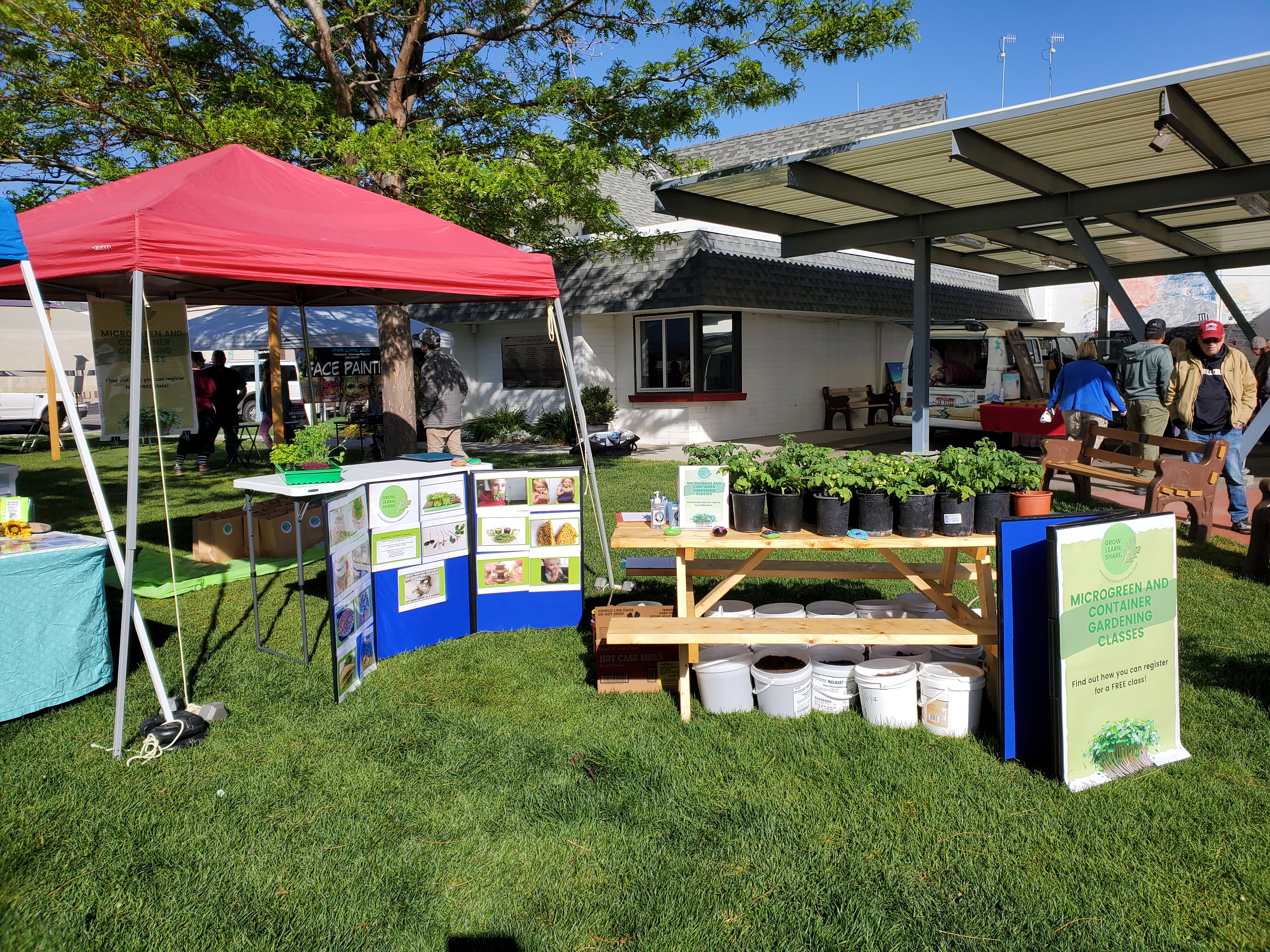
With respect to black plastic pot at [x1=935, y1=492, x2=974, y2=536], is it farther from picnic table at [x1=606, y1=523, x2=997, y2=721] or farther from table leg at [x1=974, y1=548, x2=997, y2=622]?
table leg at [x1=974, y1=548, x2=997, y2=622]

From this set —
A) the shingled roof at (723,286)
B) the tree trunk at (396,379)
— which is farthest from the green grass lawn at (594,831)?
the shingled roof at (723,286)

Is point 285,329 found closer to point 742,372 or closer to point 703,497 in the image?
point 742,372

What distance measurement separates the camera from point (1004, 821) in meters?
3.19

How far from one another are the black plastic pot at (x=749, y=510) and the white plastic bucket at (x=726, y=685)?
2.16 ft

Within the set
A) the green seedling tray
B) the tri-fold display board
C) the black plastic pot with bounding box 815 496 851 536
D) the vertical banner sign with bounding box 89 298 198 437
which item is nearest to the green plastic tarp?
Answer: the green seedling tray

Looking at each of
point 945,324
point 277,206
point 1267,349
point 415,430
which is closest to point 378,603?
point 277,206

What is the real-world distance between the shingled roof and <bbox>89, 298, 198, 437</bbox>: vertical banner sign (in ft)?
22.4

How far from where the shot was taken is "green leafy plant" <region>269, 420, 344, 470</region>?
567cm

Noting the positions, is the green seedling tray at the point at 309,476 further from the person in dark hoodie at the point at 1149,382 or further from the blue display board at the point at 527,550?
the person in dark hoodie at the point at 1149,382

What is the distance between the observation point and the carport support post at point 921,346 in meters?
10.9

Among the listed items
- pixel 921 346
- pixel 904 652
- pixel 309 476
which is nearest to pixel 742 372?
pixel 921 346

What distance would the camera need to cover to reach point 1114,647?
3.49m

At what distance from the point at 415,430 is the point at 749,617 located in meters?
7.65

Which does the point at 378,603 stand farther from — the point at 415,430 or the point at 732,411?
the point at 732,411
